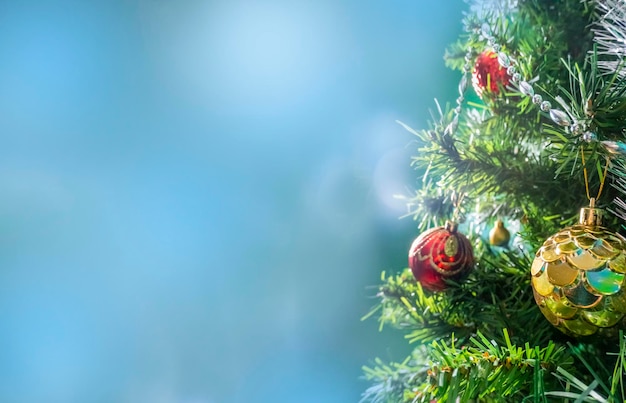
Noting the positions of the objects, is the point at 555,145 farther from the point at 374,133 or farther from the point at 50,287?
the point at 50,287

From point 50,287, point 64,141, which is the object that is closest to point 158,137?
point 64,141

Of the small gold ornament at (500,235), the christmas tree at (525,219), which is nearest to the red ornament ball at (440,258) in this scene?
the christmas tree at (525,219)

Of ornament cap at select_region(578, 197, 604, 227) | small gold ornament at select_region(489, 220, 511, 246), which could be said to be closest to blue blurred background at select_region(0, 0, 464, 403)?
small gold ornament at select_region(489, 220, 511, 246)

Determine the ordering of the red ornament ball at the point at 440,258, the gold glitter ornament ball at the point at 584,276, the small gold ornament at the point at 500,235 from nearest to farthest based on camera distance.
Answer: the gold glitter ornament ball at the point at 584,276 → the red ornament ball at the point at 440,258 → the small gold ornament at the point at 500,235

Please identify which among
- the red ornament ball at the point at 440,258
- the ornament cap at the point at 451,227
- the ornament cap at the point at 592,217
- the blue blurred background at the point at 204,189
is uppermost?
the blue blurred background at the point at 204,189

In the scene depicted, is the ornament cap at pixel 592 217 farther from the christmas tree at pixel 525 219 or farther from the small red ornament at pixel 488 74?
the small red ornament at pixel 488 74

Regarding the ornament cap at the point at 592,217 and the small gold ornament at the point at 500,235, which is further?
the small gold ornament at the point at 500,235
